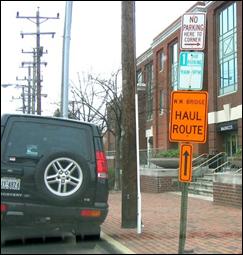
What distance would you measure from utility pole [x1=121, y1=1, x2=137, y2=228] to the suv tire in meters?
2.63

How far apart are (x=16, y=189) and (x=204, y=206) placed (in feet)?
28.4

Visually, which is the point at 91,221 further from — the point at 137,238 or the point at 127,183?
the point at 127,183

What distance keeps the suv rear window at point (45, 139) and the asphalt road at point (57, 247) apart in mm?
1509

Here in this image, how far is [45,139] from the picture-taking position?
30.1 ft

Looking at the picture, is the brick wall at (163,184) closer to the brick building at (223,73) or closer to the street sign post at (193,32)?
the brick building at (223,73)

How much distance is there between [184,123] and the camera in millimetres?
8898

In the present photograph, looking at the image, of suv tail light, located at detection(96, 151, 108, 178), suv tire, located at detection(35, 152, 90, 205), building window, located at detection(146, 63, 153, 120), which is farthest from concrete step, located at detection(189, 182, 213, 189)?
building window, located at detection(146, 63, 153, 120)

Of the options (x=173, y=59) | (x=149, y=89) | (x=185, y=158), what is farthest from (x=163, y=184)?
(x=149, y=89)

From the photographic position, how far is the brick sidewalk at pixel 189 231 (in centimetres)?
920

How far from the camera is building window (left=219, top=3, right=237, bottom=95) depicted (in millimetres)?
31878

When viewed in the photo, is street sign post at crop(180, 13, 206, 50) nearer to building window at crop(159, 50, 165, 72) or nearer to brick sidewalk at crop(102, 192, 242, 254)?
brick sidewalk at crop(102, 192, 242, 254)

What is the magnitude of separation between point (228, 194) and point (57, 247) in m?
7.87

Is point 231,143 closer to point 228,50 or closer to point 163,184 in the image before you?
point 228,50

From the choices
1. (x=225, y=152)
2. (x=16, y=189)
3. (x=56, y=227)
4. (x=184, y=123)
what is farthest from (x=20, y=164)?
(x=225, y=152)
